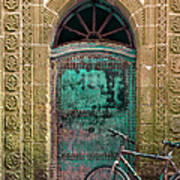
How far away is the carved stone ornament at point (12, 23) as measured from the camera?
500 centimetres

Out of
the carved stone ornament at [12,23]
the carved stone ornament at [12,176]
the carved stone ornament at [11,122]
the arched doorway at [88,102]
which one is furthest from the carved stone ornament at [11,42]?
the carved stone ornament at [12,176]

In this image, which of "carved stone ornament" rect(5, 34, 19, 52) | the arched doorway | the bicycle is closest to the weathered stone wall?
"carved stone ornament" rect(5, 34, 19, 52)

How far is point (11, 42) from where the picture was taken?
5.00 m

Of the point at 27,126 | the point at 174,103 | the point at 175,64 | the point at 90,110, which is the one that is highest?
the point at 175,64

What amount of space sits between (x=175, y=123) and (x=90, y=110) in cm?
154

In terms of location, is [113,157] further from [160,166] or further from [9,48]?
[9,48]

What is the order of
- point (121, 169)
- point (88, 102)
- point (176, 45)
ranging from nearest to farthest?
point (121, 169), point (176, 45), point (88, 102)

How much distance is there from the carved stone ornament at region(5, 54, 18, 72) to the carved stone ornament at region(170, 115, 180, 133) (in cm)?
293

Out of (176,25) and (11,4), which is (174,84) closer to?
(176,25)

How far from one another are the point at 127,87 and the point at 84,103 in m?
0.85

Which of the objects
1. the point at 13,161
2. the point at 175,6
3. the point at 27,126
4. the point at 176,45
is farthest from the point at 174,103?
the point at 13,161

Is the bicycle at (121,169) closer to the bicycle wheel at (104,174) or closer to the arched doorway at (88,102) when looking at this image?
the bicycle wheel at (104,174)

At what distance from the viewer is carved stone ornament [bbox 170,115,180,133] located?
4.98 meters

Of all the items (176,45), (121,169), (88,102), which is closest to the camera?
(121,169)
